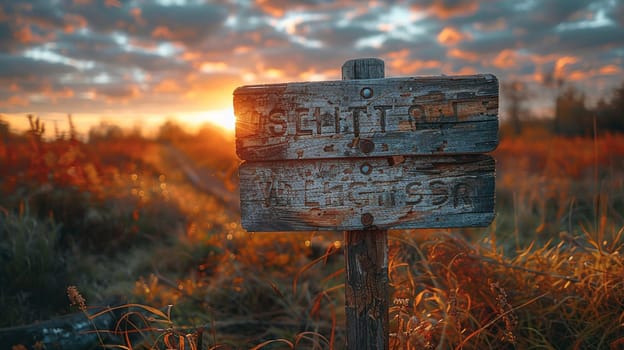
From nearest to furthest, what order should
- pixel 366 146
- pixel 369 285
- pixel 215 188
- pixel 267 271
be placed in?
pixel 366 146 < pixel 369 285 < pixel 267 271 < pixel 215 188

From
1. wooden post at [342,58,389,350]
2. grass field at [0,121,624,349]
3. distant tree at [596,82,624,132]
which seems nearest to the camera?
wooden post at [342,58,389,350]

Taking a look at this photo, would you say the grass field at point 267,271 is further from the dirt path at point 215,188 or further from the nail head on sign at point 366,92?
the dirt path at point 215,188

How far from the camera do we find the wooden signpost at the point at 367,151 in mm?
1820

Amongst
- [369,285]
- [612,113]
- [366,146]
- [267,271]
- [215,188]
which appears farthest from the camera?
[612,113]

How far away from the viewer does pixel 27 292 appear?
3.34m

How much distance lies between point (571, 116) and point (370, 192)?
60.9 feet

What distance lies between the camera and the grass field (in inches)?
90.7

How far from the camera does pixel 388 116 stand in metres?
1.82

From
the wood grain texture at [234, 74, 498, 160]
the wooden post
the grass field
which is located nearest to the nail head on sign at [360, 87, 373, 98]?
the wood grain texture at [234, 74, 498, 160]

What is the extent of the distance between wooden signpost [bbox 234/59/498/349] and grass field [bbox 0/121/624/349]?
379 mm

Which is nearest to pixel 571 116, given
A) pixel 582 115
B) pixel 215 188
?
pixel 582 115

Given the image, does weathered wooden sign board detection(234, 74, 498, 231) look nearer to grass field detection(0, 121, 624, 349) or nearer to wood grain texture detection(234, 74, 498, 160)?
wood grain texture detection(234, 74, 498, 160)

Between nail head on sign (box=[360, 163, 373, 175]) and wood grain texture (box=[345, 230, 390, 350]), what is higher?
nail head on sign (box=[360, 163, 373, 175])

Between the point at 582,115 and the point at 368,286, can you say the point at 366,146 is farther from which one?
the point at 582,115
